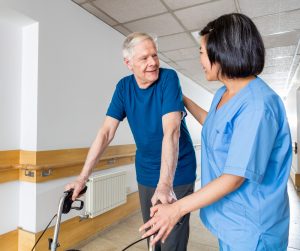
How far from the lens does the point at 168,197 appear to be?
2.72ft

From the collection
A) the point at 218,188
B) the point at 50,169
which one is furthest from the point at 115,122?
the point at 50,169

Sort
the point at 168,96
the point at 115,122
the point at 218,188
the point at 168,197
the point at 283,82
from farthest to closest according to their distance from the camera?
the point at 283,82 < the point at 115,122 < the point at 168,96 < the point at 168,197 < the point at 218,188

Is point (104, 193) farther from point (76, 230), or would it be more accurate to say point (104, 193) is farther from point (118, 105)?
point (118, 105)

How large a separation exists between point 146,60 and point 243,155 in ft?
2.31

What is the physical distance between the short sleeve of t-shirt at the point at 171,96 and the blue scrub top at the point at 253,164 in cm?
27

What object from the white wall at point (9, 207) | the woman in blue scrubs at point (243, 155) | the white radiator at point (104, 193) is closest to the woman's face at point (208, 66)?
the woman in blue scrubs at point (243, 155)

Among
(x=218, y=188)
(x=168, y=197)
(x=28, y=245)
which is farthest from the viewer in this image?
(x=28, y=245)

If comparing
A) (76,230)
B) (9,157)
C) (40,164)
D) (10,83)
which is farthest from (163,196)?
(76,230)

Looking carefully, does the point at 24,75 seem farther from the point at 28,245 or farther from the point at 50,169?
the point at 28,245

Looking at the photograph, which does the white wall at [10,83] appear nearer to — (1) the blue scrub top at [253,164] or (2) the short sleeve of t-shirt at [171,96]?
(2) the short sleeve of t-shirt at [171,96]

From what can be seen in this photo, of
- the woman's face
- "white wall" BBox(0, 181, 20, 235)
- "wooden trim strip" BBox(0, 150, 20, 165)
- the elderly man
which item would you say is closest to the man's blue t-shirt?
the elderly man

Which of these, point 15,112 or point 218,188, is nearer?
point 218,188

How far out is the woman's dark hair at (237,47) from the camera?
2.56 feet

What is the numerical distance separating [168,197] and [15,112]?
1862mm
